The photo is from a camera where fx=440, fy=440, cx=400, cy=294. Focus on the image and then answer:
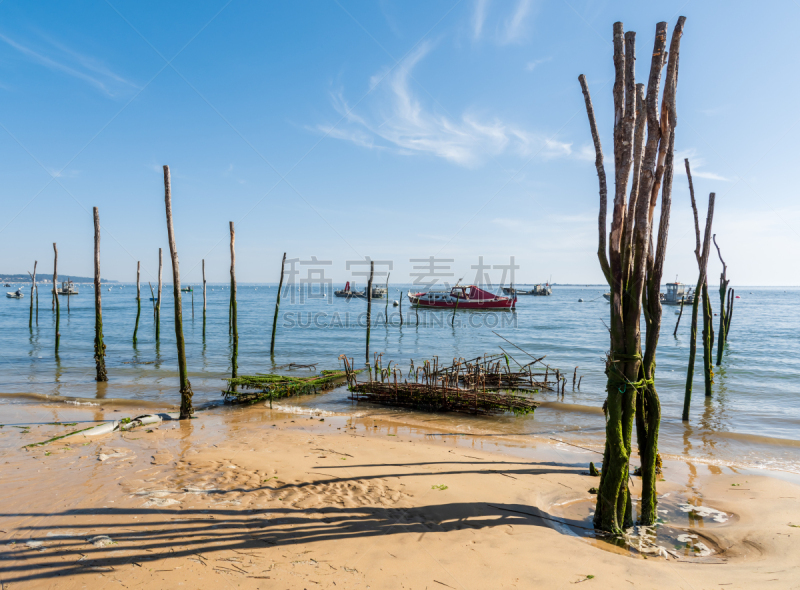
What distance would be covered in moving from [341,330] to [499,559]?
29938 millimetres

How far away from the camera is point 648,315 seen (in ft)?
14.9

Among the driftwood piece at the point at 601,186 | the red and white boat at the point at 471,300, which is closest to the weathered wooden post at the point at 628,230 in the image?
the driftwood piece at the point at 601,186

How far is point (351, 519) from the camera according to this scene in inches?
181

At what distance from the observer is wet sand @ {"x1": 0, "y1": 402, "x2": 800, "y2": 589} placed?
3656 mm

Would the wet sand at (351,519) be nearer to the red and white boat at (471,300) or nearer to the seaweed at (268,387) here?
the seaweed at (268,387)

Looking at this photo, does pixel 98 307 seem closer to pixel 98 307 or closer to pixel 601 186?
pixel 98 307

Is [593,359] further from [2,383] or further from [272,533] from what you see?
[2,383]

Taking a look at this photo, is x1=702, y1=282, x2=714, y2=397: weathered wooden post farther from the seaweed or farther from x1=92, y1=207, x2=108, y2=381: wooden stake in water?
x1=92, y1=207, x2=108, y2=381: wooden stake in water

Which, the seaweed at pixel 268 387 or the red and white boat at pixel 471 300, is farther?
the red and white boat at pixel 471 300

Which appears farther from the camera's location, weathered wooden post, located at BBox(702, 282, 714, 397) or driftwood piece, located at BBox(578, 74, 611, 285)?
weathered wooden post, located at BBox(702, 282, 714, 397)

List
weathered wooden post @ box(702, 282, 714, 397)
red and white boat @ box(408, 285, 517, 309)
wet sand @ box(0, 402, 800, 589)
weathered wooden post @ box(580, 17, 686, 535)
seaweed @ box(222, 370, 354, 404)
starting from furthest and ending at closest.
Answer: red and white boat @ box(408, 285, 517, 309) → seaweed @ box(222, 370, 354, 404) → weathered wooden post @ box(702, 282, 714, 397) → weathered wooden post @ box(580, 17, 686, 535) → wet sand @ box(0, 402, 800, 589)

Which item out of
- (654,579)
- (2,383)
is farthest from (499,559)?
(2,383)

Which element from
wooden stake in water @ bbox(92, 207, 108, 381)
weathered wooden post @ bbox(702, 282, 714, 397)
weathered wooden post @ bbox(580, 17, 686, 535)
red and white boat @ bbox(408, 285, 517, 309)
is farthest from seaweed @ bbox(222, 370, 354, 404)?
red and white boat @ bbox(408, 285, 517, 309)

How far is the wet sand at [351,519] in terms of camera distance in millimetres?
3656
